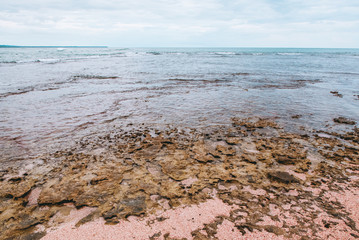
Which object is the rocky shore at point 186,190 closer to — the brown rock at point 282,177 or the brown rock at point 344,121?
the brown rock at point 282,177

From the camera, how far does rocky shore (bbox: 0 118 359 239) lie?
2.96 metres

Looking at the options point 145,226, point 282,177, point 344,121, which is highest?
point 344,121

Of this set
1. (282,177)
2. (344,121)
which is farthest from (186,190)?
(344,121)

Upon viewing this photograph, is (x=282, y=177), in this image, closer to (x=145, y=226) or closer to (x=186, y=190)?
(x=186, y=190)

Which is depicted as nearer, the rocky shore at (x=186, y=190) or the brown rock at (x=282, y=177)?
the rocky shore at (x=186, y=190)

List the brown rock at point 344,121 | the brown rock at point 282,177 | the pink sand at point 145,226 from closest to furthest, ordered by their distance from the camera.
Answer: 1. the pink sand at point 145,226
2. the brown rock at point 282,177
3. the brown rock at point 344,121

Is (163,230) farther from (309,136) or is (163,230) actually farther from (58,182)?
(309,136)

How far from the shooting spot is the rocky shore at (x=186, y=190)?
2955 millimetres

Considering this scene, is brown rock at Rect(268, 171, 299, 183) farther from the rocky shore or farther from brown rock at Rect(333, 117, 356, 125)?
brown rock at Rect(333, 117, 356, 125)

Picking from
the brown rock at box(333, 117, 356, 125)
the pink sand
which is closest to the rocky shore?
the pink sand

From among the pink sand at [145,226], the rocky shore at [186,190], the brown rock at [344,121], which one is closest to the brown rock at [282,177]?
the rocky shore at [186,190]

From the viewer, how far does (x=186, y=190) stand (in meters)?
3.78

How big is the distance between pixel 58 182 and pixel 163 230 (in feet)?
8.25

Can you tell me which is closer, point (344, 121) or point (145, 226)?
point (145, 226)
